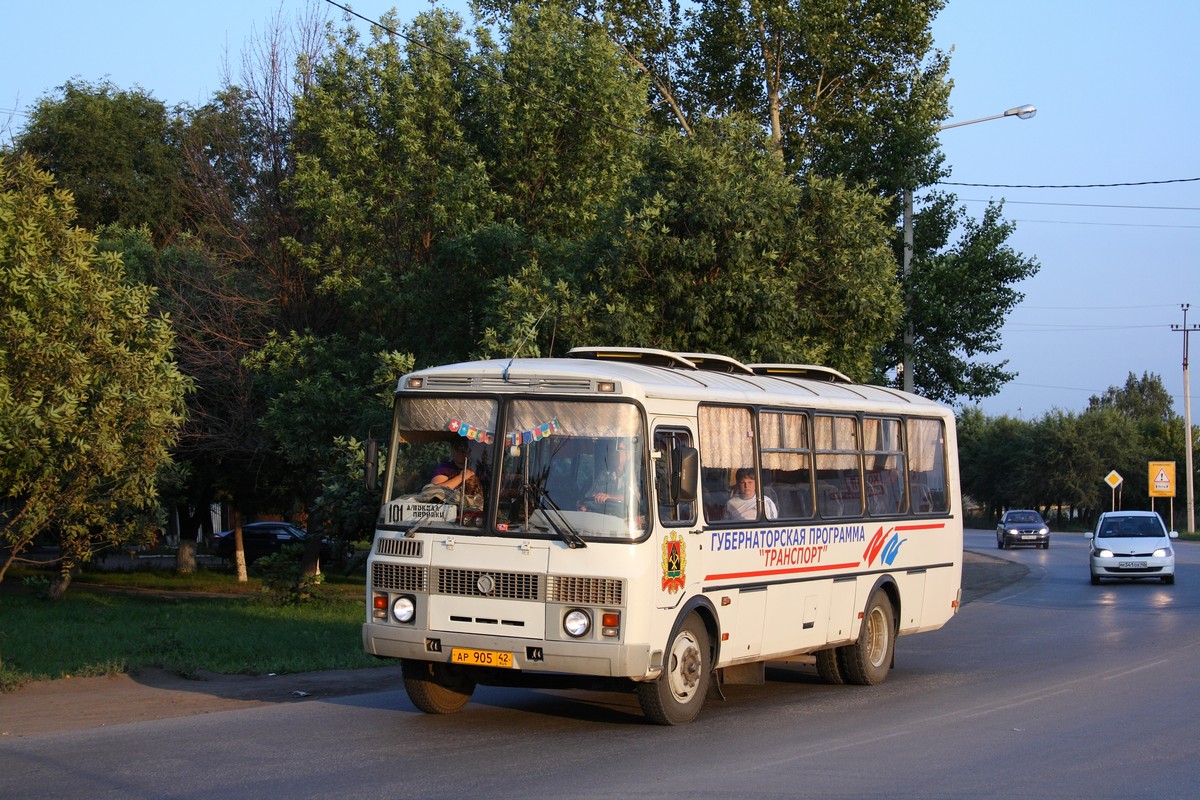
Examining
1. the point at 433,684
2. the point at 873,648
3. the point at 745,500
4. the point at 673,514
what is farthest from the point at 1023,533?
the point at 433,684

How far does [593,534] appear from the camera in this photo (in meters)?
10.1

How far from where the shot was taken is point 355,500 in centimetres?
2073

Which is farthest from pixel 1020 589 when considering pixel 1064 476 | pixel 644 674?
pixel 1064 476

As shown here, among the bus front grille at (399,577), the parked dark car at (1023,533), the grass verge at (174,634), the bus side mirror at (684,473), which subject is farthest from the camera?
the parked dark car at (1023,533)

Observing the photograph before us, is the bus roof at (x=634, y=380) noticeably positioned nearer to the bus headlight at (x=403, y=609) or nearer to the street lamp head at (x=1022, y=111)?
the bus headlight at (x=403, y=609)

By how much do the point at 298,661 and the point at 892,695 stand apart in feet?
21.4

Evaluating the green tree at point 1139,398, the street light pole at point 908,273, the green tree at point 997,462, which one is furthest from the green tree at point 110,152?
the green tree at point 1139,398

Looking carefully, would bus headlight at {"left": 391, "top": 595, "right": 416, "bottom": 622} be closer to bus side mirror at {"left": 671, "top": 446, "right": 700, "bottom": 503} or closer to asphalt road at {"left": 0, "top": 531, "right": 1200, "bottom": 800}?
asphalt road at {"left": 0, "top": 531, "right": 1200, "bottom": 800}

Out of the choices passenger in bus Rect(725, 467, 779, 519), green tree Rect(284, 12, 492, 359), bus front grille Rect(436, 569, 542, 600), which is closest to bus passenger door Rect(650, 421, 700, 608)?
passenger in bus Rect(725, 467, 779, 519)

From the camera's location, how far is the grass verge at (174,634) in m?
14.8

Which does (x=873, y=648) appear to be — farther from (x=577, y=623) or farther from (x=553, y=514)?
(x=553, y=514)

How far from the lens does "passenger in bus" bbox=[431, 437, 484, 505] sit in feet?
34.2

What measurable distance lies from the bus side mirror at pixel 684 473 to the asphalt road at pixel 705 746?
184cm

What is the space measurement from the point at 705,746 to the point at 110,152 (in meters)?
41.9
